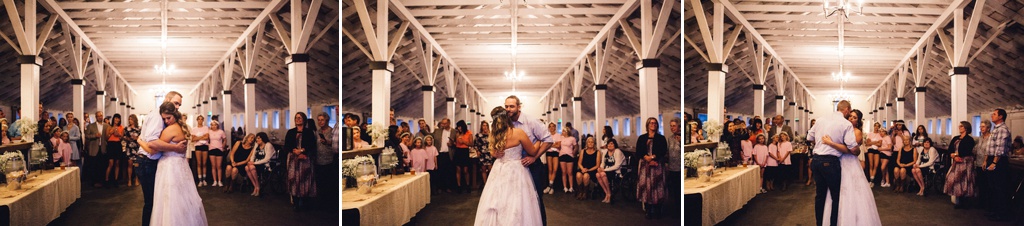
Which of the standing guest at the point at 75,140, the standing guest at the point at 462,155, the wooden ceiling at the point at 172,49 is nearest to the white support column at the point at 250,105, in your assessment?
the wooden ceiling at the point at 172,49

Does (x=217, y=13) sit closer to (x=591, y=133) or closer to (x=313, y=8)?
(x=313, y=8)

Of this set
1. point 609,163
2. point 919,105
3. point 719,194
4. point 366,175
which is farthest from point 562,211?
point 919,105

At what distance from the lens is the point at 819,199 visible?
489 centimetres

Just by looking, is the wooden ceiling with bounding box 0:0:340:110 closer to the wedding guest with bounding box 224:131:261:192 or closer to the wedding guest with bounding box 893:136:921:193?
the wedding guest with bounding box 224:131:261:192

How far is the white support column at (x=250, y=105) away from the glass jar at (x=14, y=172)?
5.11 ft

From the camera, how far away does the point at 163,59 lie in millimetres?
4836

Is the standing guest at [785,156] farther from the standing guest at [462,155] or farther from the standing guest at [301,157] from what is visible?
the standing guest at [301,157]

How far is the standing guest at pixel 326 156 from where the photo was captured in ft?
16.5

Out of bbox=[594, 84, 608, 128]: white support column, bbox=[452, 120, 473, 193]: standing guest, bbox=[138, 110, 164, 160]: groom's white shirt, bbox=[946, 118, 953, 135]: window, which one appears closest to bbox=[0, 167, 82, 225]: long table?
bbox=[138, 110, 164, 160]: groom's white shirt

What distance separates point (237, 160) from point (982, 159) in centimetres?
529

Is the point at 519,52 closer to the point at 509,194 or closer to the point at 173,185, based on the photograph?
the point at 509,194

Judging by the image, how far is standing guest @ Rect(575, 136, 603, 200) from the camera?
5.21 metres

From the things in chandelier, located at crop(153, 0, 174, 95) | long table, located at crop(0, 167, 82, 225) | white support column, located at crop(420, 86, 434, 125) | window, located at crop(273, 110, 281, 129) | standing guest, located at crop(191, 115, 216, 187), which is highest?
chandelier, located at crop(153, 0, 174, 95)

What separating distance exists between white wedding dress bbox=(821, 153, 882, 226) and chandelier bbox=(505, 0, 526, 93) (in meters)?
Result: 2.29
